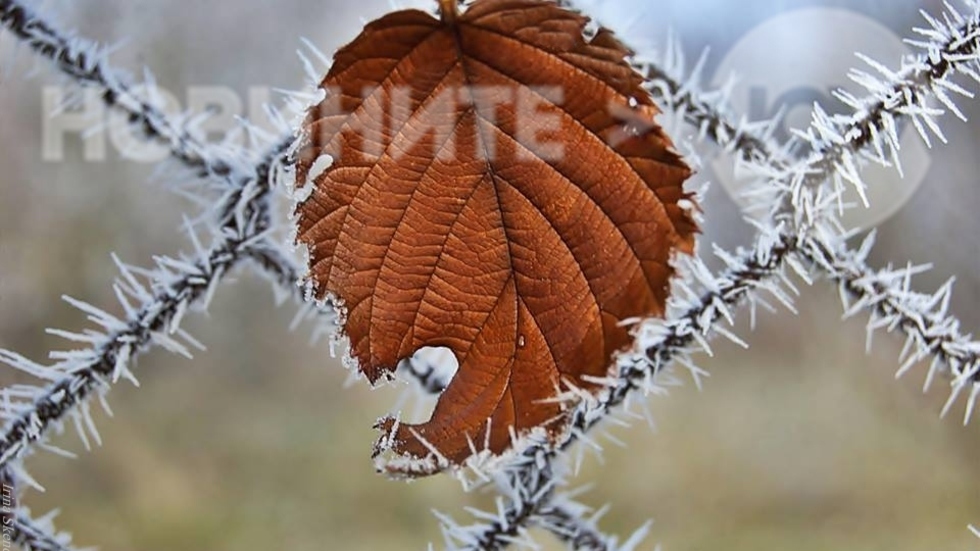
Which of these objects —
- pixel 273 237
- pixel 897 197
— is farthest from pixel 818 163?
pixel 273 237

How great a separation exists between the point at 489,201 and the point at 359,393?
83mm

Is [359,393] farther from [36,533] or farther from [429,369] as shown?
[36,533]

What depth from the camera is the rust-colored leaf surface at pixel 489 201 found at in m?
0.17

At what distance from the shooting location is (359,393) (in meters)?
0.23

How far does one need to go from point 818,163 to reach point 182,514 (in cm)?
22

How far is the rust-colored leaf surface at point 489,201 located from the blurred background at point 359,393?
0.07 metres

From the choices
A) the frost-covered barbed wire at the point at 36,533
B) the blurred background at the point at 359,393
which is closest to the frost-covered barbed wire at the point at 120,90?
the blurred background at the point at 359,393

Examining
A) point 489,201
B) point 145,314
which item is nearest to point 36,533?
point 145,314

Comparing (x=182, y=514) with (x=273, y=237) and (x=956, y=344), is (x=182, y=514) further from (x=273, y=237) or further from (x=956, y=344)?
(x=956, y=344)

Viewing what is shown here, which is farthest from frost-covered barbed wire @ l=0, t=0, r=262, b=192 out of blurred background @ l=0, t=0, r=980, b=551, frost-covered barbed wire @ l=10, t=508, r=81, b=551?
frost-covered barbed wire @ l=10, t=508, r=81, b=551

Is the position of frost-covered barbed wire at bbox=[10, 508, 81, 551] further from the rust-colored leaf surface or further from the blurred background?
the rust-colored leaf surface

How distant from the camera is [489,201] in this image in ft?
0.59

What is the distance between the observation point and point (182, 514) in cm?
27

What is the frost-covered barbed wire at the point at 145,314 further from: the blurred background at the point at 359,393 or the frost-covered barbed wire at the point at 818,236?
the frost-covered barbed wire at the point at 818,236
